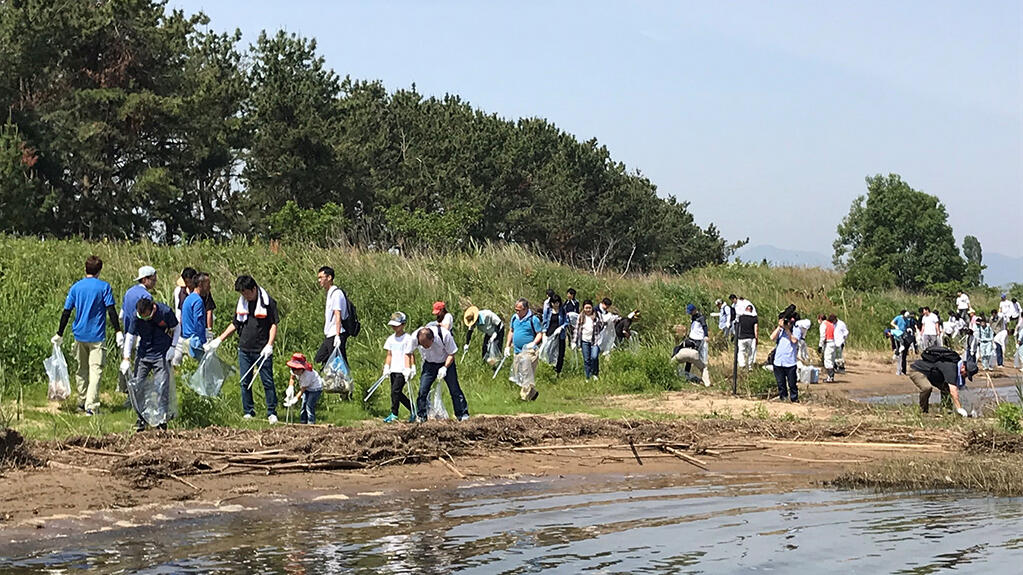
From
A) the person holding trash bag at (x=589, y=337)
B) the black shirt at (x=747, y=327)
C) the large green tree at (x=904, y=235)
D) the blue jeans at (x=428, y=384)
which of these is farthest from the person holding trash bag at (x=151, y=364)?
the large green tree at (x=904, y=235)

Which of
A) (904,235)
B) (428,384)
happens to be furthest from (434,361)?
(904,235)

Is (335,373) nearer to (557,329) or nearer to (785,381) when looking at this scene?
(557,329)

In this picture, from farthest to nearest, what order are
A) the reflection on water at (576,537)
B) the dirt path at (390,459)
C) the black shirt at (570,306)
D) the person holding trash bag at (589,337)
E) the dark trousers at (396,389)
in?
1. the black shirt at (570,306)
2. the person holding trash bag at (589,337)
3. the dark trousers at (396,389)
4. the dirt path at (390,459)
5. the reflection on water at (576,537)

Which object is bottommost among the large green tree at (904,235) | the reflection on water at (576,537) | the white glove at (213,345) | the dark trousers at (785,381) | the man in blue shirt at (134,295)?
the reflection on water at (576,537)

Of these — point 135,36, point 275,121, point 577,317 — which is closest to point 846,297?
point 577,317

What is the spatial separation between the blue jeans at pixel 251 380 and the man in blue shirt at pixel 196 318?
87 centimetres

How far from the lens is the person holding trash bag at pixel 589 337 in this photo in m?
21.5

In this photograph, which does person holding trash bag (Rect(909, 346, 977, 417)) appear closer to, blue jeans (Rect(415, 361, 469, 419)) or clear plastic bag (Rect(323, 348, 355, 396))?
blue jeans (Rect(415, 361, 469, 419))

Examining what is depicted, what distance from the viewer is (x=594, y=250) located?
70.0 m

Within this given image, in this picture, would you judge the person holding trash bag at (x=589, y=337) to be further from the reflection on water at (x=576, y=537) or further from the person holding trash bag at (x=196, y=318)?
the reflection on water at (x=576, y=537)

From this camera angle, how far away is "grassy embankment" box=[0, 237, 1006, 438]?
1491 cm

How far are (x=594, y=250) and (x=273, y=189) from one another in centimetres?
2576

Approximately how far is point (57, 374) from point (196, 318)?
5.73ft

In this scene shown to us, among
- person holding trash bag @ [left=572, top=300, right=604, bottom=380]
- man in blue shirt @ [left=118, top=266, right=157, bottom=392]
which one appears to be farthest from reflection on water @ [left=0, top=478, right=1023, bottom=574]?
person holding trash bag @ [left=572, top=300, right=604, bottom=380]
